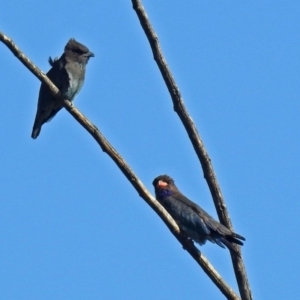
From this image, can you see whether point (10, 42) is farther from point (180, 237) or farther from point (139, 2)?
point (180, 237)

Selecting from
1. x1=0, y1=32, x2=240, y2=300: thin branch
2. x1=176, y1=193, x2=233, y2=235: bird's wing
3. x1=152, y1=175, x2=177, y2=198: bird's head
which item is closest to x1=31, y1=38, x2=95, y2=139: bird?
x1=152, y1=175, x2=177, y2=198: bird's head

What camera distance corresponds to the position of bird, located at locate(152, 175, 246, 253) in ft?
22.5

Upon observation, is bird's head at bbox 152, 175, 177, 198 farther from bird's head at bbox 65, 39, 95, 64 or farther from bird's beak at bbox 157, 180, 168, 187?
bird's head at bbox 65, 39, 95, 64

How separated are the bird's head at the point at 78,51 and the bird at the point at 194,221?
2.51 metres

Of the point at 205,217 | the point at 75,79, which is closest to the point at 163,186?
the point at 205,217

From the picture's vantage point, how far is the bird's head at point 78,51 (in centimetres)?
1055

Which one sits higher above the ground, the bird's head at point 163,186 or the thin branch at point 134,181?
the bird's head at point 163,186

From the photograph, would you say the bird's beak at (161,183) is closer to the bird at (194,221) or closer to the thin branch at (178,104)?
the bird at (194,221)

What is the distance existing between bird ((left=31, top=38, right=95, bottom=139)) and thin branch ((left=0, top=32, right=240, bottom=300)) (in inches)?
140

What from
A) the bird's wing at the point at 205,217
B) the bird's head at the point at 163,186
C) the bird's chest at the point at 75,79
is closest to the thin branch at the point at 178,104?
the bird's wing at the point at 205,217

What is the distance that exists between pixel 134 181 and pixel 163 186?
321 centimetres

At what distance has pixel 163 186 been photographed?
352 inches

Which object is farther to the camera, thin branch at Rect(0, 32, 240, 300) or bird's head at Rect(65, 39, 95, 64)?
bird's head at Rect(65, 39, 95, 64)

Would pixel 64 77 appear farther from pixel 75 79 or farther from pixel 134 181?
pixel 134 181
